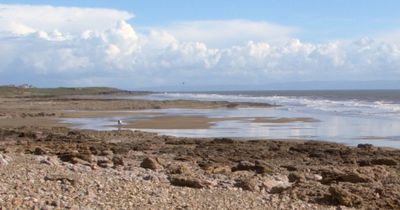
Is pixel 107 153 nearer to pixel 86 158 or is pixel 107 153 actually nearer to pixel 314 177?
pixel 86 158

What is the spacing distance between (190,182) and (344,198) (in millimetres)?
2976

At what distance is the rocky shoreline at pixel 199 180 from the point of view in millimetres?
10141

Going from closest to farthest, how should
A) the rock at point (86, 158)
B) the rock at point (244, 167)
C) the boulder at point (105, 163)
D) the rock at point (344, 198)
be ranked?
the rock at point (344, 198) < the boulder at point (105, 163) < the rock at point (86, 158) < the rock at point (244, 167)

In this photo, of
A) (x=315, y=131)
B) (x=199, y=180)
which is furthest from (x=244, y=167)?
(x=315, y=131)

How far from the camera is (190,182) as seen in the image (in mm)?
12016

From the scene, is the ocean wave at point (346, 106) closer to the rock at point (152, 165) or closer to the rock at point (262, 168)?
the rock at point (262, 168)

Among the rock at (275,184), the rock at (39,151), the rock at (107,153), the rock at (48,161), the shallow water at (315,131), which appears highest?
the rock at (48,161)

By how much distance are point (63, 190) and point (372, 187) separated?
21.6 ft

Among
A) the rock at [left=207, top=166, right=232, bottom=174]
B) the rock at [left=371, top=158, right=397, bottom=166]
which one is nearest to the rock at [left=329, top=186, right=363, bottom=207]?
the rock at [left=207, top=166, right=232, bottom=174]

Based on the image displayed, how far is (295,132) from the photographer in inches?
1184

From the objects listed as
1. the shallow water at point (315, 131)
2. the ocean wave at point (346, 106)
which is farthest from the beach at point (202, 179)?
the ocean wave at point (346, 106)

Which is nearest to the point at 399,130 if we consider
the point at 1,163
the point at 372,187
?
the point at 372,187

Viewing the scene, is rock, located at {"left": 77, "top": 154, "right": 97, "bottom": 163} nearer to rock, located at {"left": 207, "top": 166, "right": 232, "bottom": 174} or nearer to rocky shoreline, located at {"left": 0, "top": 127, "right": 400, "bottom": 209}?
rocky shoreline, located at {"left": 0, "top": 127, "right": 400, "bottom": 209}

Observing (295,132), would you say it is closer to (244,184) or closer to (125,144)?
(125,144)
